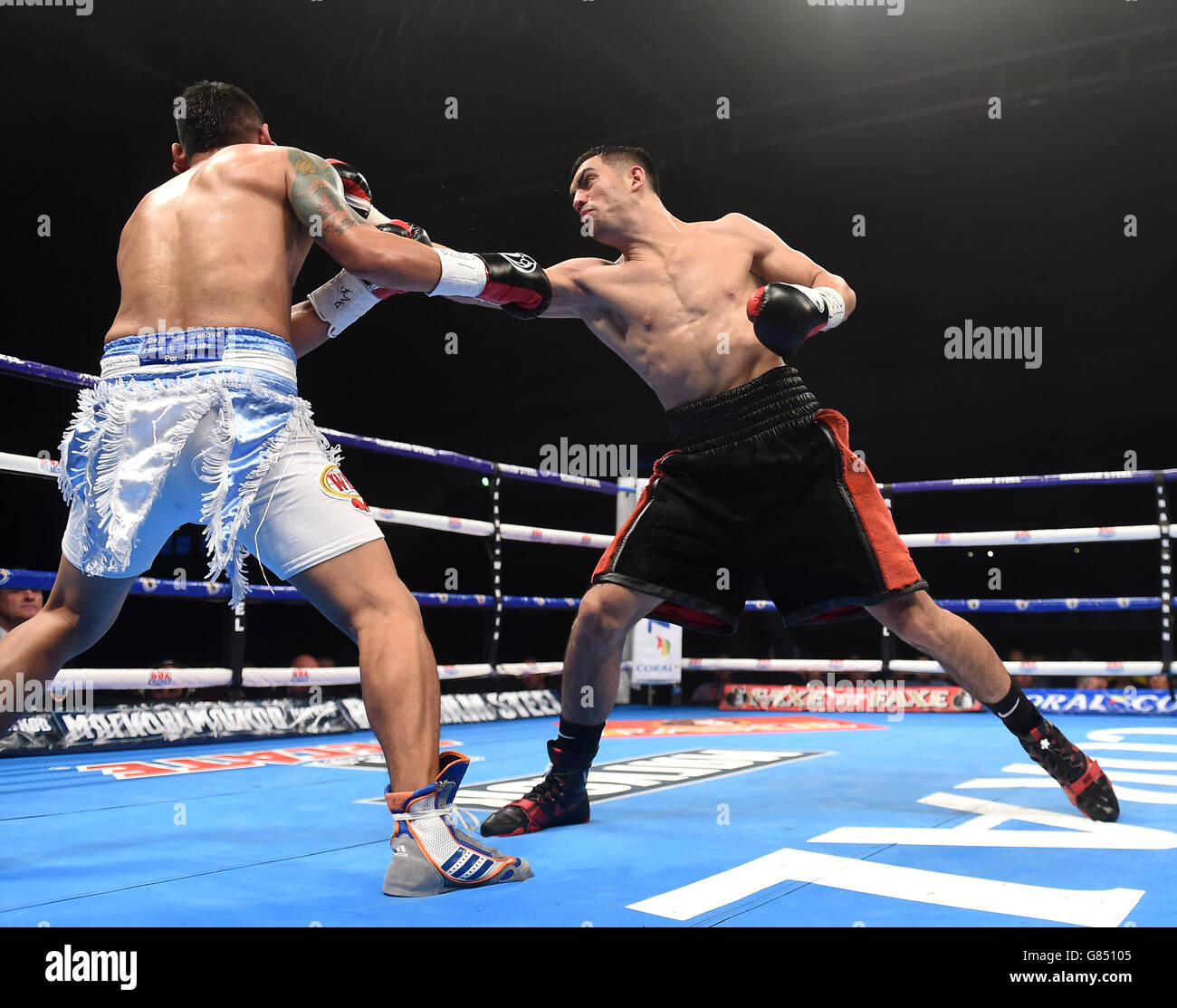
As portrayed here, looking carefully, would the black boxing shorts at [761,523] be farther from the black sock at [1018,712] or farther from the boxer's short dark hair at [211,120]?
the boxer's short dark hair at [211,120]

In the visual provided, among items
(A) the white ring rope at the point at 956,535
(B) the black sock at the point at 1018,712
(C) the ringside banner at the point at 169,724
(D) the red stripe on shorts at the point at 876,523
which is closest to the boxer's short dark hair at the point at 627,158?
(D) the red stripe on shorts at the point at 876,523

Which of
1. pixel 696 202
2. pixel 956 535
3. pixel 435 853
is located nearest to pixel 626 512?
pixel 956 535

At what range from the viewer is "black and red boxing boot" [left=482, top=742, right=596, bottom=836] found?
1786 millimetres

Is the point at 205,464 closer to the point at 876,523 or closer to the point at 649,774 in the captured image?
the point at 876,523

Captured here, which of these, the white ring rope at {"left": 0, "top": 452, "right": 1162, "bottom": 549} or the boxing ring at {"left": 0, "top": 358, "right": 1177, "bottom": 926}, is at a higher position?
the white ring rope at {"left": 0, "top": 452, "right": 1162, "bottom": 549}

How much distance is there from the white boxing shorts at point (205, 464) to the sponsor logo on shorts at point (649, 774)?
33.8 inches

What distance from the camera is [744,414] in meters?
2.02

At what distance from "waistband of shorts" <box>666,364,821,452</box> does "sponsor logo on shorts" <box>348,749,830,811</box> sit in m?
0.85

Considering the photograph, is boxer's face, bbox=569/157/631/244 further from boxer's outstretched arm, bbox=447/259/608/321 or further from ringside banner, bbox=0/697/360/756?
ringside banner, bbox=0/697/360/756

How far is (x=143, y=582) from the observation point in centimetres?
280

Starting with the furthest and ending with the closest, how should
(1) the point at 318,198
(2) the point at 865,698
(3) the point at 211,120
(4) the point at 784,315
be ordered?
(2) the point at 865,698, (4) the point at 784,315, (3) the point at 211,120, (1) the point at 318,198

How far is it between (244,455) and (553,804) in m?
0.90

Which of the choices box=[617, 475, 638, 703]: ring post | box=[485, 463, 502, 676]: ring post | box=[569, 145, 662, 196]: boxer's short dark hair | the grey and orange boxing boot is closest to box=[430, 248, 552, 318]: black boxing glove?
box=[569, 145, 662, 196]: boxer's short dark hair

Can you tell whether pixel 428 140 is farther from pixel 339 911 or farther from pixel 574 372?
pixel 339 911
